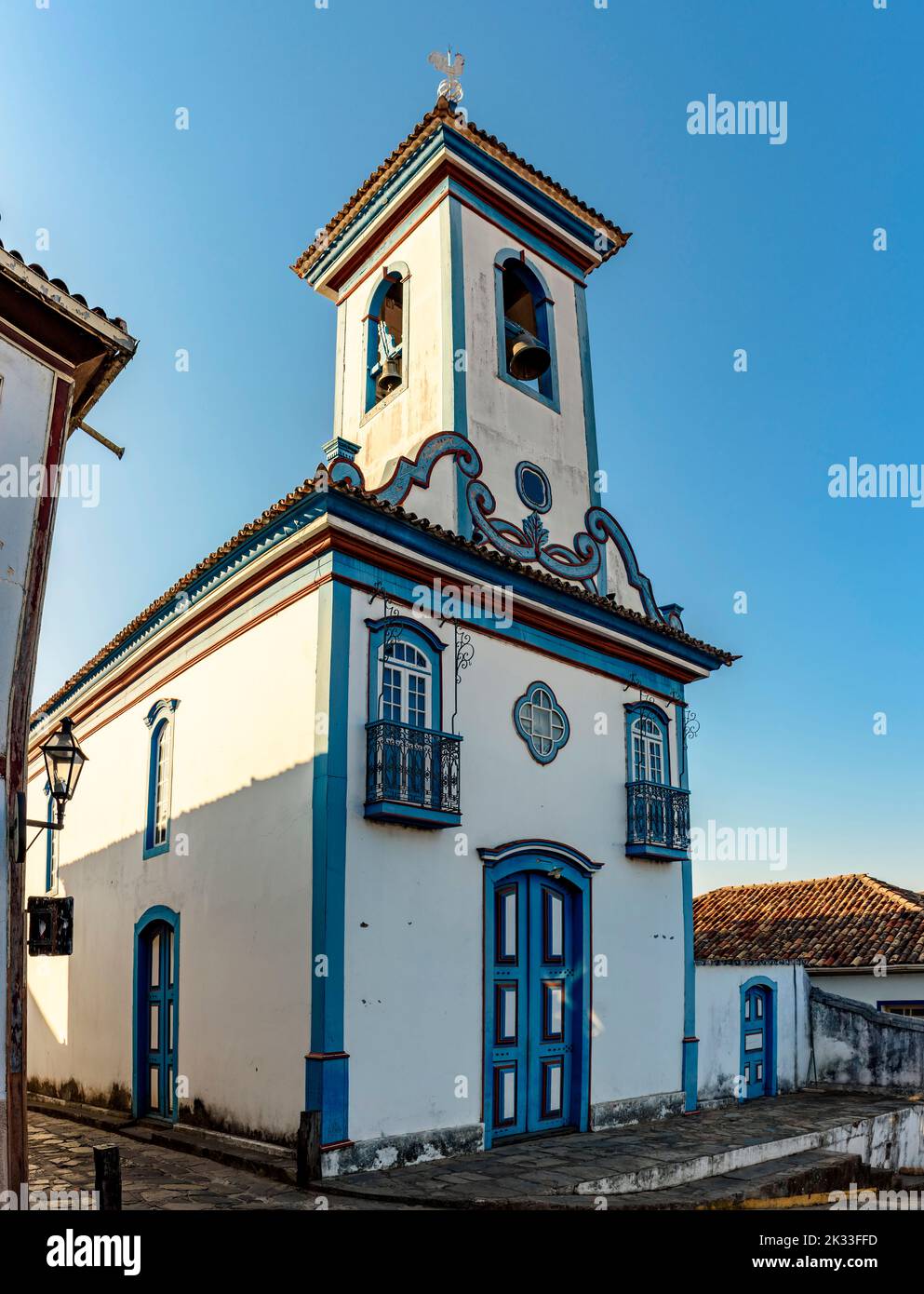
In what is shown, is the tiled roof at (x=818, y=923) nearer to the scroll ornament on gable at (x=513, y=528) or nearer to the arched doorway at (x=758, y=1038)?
the arched doorway at (x=758, y=1038)

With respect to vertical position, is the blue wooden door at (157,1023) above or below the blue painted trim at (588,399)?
below

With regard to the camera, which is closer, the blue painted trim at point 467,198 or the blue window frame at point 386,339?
the blue painted trim at point 467,198

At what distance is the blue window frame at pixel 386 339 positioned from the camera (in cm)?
1287

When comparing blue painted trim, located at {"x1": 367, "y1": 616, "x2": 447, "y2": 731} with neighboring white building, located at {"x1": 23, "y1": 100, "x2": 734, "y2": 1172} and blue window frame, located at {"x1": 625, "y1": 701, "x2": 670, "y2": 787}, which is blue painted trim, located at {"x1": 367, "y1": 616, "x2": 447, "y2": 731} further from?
blue window frame, located at {"x1": 625, "y1": 701, "x2": 670, "y2": 787}

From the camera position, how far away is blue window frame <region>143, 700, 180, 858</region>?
1170 cm

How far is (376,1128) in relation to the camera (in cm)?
861

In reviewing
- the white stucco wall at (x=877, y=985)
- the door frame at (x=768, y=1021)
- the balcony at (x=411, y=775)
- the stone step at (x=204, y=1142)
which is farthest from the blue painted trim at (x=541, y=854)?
the white stucco wall at (x=877, y=985)

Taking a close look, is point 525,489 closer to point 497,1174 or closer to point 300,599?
point 300,599

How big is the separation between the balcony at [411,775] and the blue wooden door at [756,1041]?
6696 mm

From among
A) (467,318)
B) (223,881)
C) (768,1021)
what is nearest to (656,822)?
(768,1021)

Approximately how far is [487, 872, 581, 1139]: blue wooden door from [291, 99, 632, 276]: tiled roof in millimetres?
8678

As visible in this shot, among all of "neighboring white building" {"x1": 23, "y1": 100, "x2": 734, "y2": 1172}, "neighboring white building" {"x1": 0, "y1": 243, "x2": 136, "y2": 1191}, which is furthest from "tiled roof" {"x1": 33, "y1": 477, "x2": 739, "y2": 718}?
"neighboring white building" {"x1": 0, "y1": 243, "x2": 136, "y2": 1191}

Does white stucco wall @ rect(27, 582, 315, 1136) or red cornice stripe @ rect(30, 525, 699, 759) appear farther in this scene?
red cornice stripe @ rect(30, 525, 699, 759)
